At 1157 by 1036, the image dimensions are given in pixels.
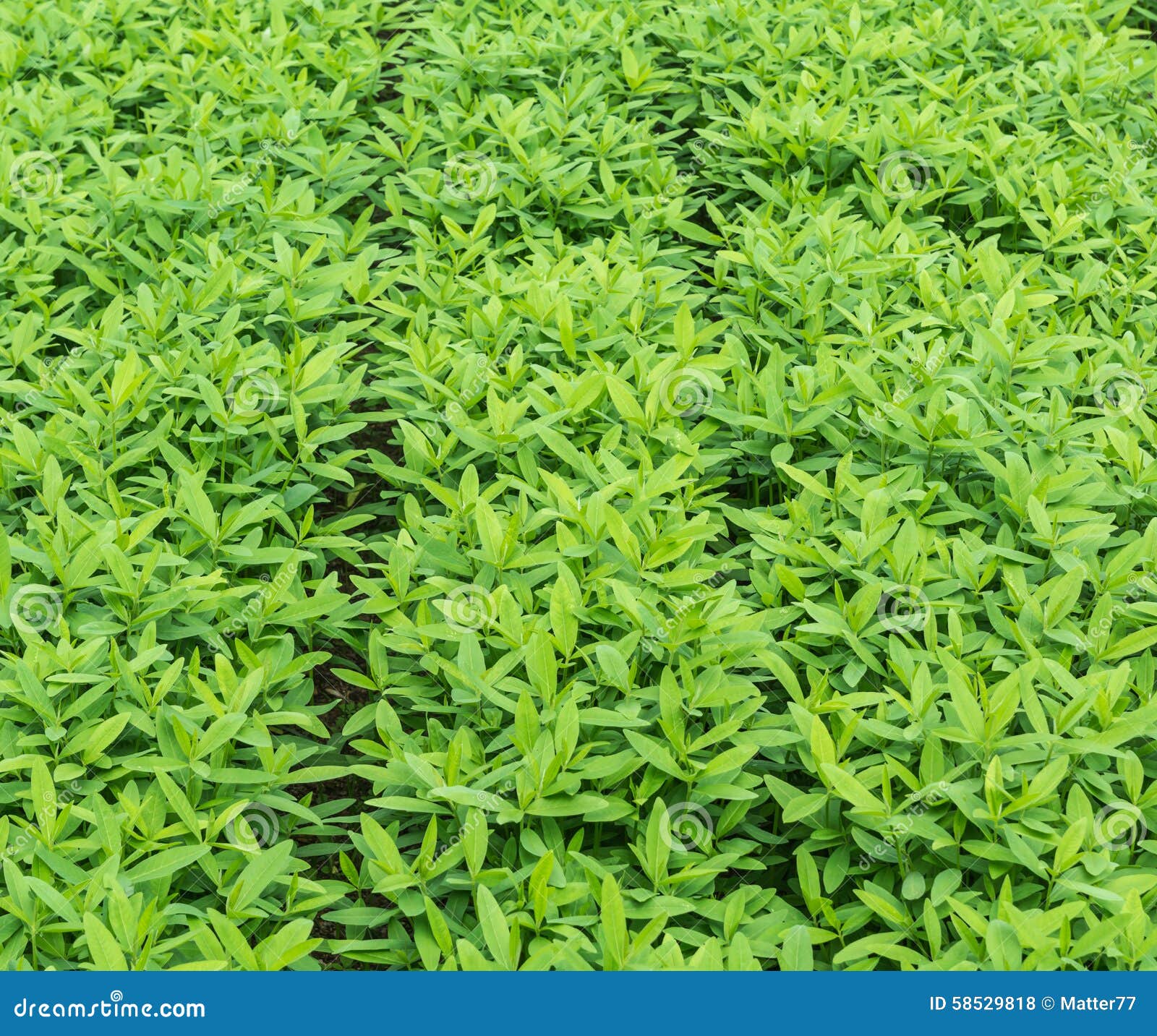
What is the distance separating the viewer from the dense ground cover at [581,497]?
2.32 meters

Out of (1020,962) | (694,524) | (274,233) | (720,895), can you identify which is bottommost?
(720,895)

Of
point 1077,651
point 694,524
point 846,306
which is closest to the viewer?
point 1077,651

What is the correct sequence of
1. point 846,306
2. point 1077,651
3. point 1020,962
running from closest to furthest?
point 1020,962
point 1077,651
point 846,306

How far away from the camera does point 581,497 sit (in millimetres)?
3004

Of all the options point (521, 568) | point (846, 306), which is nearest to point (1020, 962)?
point (521, 568)

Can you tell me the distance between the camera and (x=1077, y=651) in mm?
2635

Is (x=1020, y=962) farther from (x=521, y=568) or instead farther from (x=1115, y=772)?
(x=521, y=568)

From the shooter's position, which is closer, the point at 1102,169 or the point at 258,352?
the point at 258,352

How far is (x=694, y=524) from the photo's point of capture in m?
2.82

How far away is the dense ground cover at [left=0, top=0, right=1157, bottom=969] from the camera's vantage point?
2.32 meters

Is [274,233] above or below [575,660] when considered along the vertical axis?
above
